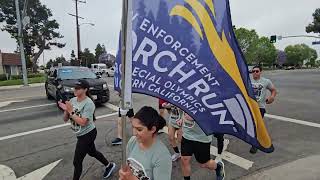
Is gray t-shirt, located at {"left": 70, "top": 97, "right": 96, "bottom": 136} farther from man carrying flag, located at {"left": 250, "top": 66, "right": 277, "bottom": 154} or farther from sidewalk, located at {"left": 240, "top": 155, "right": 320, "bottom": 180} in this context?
man carrying flag, located at {"left": 250, "top": 66, "right": 277, "bottom": 154}

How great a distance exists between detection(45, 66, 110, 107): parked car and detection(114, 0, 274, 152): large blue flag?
9.89m

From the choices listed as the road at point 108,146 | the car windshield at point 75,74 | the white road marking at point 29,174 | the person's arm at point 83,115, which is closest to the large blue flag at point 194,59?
the person's arm at point 83,115

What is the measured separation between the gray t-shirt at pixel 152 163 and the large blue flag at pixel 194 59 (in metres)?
0.38

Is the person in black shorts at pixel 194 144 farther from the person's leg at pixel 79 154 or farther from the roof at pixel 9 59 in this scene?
the roof at pixel 9 59

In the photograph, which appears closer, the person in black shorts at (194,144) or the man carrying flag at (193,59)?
the man carrying flag at (193,59)

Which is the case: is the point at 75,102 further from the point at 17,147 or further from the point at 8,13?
the point at 8,13

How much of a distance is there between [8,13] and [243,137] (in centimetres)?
5954

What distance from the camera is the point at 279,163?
20.3 feet

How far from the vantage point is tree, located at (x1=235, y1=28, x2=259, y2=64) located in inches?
3636

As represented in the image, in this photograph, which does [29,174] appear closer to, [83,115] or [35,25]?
[83,115]

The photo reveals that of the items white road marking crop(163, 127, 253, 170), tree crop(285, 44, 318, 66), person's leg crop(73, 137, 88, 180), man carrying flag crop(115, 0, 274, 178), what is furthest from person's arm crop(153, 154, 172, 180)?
tree crop(285, 44, 318, 66)

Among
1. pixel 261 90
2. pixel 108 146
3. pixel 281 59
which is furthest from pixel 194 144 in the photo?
pixel 281 59

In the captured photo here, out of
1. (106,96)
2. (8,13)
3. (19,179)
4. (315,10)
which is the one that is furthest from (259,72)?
(315,10)

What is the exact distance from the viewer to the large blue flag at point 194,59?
2.71 meters
